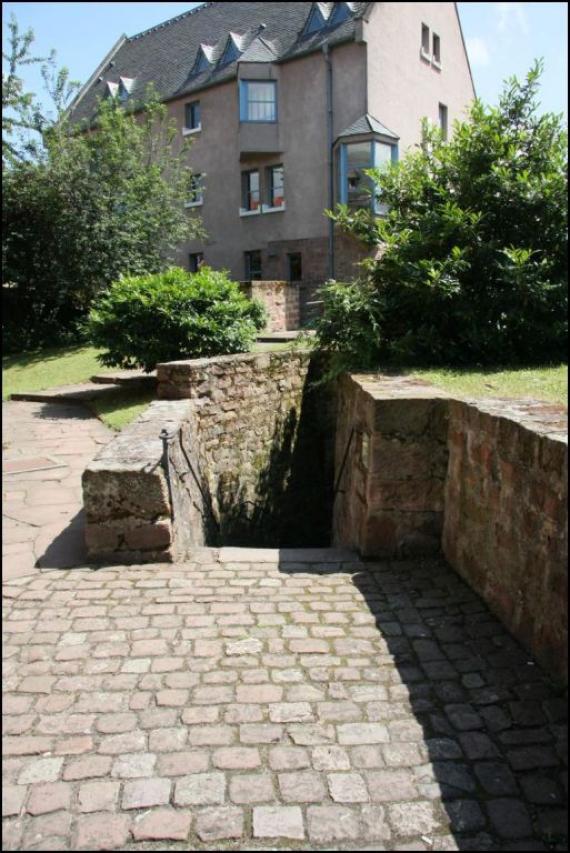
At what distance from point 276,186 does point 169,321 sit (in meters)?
13.6

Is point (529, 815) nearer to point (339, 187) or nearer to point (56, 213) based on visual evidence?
point (56, 213)

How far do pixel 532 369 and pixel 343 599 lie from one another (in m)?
2.82

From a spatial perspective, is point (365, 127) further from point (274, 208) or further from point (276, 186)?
point (274, 208)

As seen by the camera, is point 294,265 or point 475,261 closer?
point 475,261

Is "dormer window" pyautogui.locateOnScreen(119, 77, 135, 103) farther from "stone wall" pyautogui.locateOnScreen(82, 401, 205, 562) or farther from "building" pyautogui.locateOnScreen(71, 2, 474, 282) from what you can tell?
"stone wall" pyautogui.locateOnScreen(82, 401, 205, 562)

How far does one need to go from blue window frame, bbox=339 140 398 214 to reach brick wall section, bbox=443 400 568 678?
51.3 feet

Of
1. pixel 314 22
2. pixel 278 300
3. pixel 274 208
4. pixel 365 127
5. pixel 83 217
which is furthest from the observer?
pixel 274 208

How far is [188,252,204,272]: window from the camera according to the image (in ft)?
78.3

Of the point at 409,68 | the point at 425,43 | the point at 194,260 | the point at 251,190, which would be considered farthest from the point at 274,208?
the point at 425,43

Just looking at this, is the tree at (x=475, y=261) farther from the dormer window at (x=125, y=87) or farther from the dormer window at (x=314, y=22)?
the dormer window at (x=125, y=87)

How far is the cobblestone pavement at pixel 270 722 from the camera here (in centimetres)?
216

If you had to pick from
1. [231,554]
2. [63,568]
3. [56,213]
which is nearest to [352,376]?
[231,554]

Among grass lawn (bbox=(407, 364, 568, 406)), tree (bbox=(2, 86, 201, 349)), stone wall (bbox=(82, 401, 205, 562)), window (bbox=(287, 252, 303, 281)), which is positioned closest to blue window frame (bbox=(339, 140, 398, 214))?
window (bbox=(287, 252, 303, 281))

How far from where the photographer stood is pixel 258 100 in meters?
20.5
